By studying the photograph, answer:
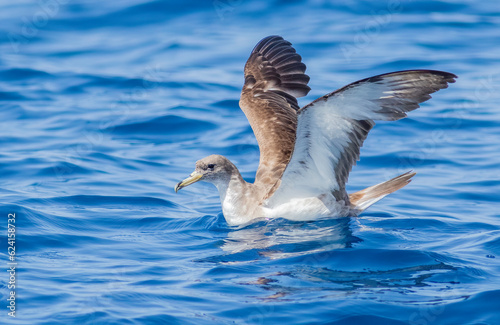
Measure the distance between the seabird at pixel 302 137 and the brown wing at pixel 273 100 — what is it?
0.05 ft

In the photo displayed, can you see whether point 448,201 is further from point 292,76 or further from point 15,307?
point 15,307

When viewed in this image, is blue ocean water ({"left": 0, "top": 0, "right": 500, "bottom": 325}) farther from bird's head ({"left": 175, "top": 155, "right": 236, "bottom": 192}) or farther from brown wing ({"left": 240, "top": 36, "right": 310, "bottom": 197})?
brown wing ({"left": 240, "top": 36, "right": 310, "bottom": 197})

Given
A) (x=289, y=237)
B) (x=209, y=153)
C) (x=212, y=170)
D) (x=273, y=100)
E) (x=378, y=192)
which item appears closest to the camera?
(x=289, y=237)

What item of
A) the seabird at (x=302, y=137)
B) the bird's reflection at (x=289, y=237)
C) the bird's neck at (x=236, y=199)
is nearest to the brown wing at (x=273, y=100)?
the seabird at (x=302, y=137)

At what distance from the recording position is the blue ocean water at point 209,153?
22.2 ft

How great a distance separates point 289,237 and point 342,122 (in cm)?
153

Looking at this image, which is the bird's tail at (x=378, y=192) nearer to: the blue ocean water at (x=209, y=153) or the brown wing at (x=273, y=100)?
the blue ocean water at (x=209, y=153)

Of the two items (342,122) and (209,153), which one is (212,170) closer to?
(342,122)

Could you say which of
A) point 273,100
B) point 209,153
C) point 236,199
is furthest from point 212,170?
point 209,153

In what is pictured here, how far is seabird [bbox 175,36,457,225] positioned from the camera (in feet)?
24.2

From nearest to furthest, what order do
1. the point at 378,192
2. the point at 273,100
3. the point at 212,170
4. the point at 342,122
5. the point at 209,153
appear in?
1. the point at 342,122
2. the point at 378,192
3. the point at 212,170
4. the point at 273,100
5. the point at 209,153

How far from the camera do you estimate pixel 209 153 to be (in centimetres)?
1239

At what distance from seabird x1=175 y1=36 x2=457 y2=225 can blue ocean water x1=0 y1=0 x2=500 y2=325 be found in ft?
0.96

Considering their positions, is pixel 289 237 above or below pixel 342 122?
below
